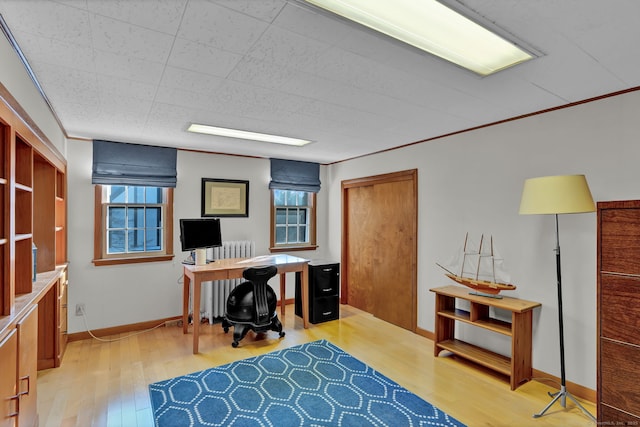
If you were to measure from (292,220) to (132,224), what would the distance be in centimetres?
219

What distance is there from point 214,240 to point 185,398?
6.11 ft

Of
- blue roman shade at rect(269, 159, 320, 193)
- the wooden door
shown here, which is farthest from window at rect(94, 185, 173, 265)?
the wooden door

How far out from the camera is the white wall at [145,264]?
12.1ft

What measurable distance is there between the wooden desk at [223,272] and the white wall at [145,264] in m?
0.40

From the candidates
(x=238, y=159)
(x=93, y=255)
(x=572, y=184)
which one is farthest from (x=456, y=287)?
(x=93, y=255)

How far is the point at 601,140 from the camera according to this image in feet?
8.03

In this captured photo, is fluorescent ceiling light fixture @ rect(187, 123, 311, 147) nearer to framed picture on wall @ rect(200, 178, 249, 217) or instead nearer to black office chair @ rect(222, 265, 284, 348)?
framed picture on wall @ rect(200, 178, 249, 217)

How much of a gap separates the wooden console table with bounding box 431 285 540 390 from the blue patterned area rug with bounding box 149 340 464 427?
77 cm

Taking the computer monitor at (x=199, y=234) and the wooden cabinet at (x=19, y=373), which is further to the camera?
the computer monitor at (x=199, y=234)

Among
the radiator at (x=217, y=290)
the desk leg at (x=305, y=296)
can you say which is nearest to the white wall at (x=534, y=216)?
the desk leg at (x=305, y=296)

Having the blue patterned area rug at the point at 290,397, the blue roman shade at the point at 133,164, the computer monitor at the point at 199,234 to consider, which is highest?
the blue roman shade at the point at 133,164

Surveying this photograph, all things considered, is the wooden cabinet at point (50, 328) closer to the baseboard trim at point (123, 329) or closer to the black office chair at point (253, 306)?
the baseboard trim at point (123, 329)

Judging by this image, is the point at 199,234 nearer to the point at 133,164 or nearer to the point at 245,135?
the point at 133,164

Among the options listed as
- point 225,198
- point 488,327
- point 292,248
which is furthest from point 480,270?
point 225,198
